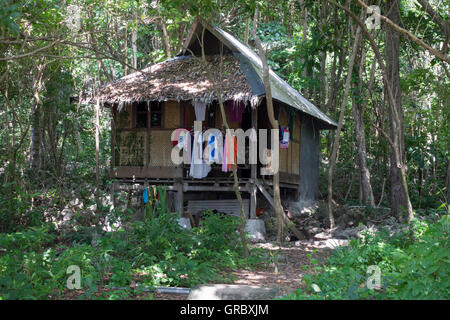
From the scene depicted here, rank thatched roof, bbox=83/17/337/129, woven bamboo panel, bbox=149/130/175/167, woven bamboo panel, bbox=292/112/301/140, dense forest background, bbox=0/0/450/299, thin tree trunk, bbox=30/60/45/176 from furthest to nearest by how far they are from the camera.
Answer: woven bamboo panel, bbox=292/112/301/140 < woven bamboo panel, bbox=149/130/175/167 < thin tree trunk, bbox=30/60/45/176 < thatched roof, bbox=83/17/337/129 < dense forest background, bbox=0/0/450/299

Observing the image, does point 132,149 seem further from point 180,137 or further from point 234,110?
point 234,110

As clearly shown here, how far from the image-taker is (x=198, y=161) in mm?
10148

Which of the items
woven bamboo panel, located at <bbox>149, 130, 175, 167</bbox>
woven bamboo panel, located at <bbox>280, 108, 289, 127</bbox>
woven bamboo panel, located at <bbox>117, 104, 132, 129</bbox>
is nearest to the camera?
woven bamboo panel, located at <bbox>149, 130, 175, 167</bbox>

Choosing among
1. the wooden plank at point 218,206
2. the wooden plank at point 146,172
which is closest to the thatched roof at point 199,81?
the wooden plank at point 146,172

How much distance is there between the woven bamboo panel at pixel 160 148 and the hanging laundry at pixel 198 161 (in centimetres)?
86

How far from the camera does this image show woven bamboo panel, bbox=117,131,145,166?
36.6 ft

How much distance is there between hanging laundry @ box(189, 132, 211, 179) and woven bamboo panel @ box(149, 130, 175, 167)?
33.7 inches

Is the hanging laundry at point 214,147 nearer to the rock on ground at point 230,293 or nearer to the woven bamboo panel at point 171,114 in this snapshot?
the woven bamboo panel at point 171,114

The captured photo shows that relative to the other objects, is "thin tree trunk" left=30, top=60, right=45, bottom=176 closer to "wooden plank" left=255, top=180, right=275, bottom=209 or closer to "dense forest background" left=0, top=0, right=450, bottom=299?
"dense forest background" left=0, top=0, right=450, bottom=299

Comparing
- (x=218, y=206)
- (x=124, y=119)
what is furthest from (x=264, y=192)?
(x=124, y=119)

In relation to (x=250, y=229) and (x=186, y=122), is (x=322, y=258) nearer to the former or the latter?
(x=250, y=229)

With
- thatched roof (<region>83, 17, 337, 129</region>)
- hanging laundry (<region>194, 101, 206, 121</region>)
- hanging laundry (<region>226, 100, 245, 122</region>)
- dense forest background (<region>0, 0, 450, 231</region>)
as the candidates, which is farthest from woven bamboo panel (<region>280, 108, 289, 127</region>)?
hanging laundry (<region>194, 101, 206, 121</region>)

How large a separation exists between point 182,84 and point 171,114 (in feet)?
3.45
